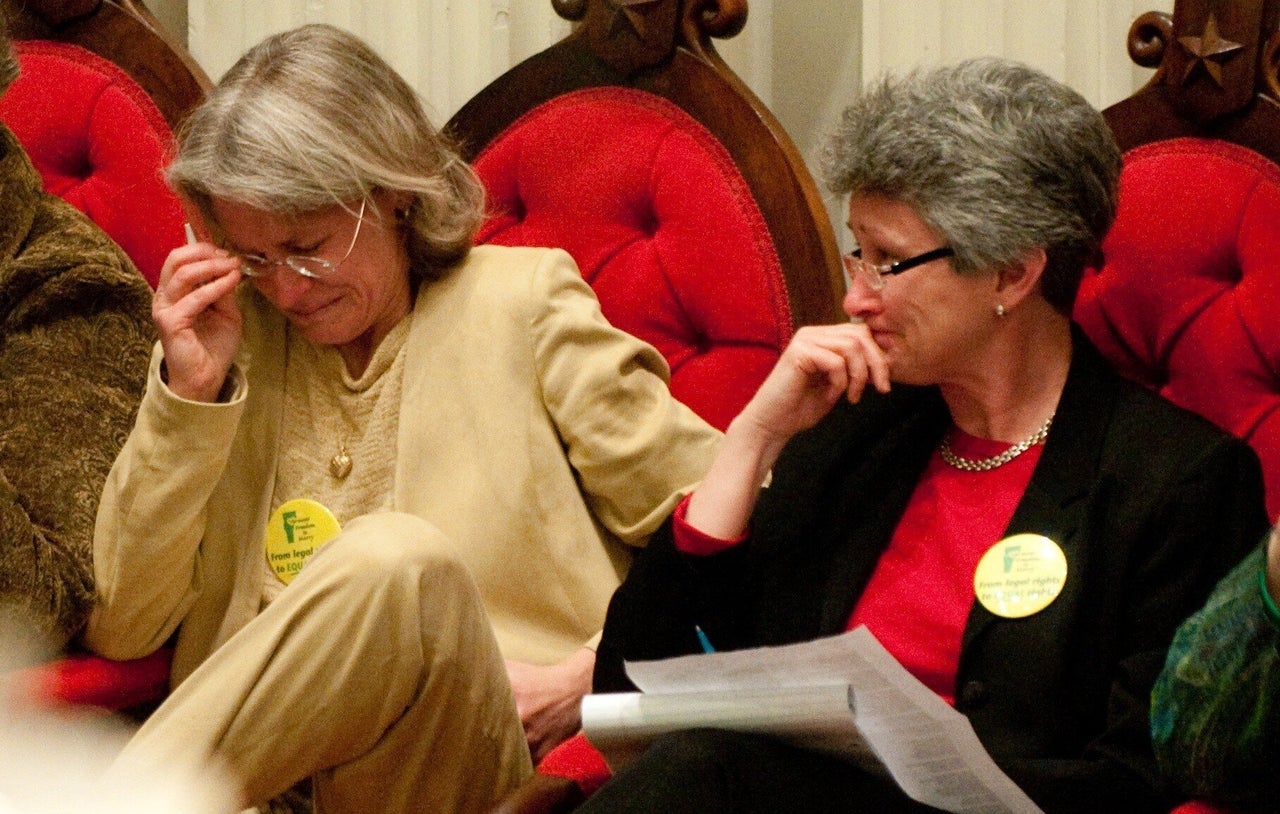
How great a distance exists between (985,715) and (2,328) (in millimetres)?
1270

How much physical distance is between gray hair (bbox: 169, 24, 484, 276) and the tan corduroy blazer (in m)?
0.11

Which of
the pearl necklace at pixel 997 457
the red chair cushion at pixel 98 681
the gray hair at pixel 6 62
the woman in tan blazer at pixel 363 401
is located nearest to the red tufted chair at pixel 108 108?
the gray hair at pixel 6 62

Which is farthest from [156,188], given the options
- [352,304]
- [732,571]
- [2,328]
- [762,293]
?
[732,571]

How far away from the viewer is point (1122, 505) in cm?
150

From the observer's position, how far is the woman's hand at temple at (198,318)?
1.93 meters

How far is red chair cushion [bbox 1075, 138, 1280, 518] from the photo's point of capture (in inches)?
67.9

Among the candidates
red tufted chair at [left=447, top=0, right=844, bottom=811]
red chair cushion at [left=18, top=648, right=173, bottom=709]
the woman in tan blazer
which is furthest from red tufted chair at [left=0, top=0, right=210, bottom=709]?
red chair cushion at [left=18, top=648, right=173, bottom=709]

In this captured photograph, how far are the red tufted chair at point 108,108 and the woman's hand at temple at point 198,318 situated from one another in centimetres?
43

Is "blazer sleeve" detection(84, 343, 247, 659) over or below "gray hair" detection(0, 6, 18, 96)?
below

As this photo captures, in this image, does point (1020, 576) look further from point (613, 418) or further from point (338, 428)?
point (338, 428)

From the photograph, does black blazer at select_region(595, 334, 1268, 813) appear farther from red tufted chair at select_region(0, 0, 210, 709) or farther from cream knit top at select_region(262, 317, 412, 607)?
red tufted chair at select_region(0, 0, 210, 709)

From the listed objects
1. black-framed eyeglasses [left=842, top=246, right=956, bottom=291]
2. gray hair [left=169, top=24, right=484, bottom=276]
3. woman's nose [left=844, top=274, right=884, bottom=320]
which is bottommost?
woman's nose [left=844, top=274, right=884, bottom=320]

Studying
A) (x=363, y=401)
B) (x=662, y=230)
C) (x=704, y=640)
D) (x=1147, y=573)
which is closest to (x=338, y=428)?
(x=363, y=401)

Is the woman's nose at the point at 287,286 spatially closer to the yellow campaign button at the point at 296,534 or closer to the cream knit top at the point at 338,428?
the cream knit top at the point at 338,428
